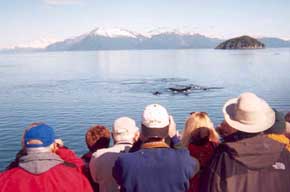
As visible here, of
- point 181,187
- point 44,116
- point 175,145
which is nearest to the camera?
point 181,187

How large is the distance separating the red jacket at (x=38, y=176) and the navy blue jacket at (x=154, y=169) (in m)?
0.72

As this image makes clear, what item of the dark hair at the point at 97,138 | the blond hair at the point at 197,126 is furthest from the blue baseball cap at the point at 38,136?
the blond hair at the point at 197,126

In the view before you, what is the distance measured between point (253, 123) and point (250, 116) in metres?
0.10

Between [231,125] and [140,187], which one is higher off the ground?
[231,125]

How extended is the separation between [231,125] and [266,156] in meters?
0.60

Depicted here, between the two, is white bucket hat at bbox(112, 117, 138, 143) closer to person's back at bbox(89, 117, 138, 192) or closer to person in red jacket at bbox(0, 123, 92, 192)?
person's back at bbox(89, 117, 138, 192)

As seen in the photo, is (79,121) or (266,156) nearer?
(266,156)

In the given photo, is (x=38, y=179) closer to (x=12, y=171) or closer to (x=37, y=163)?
(x=37, y=163)

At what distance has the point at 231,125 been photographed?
5672 millimetres

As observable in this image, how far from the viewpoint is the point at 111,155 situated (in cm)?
676

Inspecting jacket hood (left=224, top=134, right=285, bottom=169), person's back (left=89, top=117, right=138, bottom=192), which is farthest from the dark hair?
jacket hood (left=224, top=134, right=285, bottom=169)

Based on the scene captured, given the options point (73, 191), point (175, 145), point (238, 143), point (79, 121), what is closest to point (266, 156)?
point (238, 143)

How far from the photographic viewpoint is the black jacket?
5.38 m

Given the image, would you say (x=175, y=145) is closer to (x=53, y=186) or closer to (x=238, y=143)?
(x=238, y=143)
